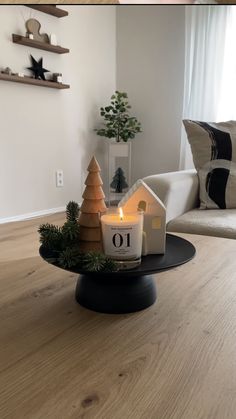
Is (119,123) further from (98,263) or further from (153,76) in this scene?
(98,263)

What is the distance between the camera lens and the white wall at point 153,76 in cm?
300

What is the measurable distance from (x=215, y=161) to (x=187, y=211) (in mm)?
282

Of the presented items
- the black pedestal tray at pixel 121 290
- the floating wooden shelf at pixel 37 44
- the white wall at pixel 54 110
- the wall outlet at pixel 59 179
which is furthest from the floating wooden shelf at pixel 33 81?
the black pedestal tray at pixel 121 290

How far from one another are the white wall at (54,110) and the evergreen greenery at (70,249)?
6.18 ft

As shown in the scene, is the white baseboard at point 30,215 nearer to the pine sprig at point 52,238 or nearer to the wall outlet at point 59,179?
the wall outlet at point 59,179

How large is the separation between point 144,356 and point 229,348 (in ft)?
0.41

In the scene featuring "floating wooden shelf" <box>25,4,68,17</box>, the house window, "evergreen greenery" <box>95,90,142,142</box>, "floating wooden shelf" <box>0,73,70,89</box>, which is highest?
"floating wooden shelf" <box>25,4,68,17</box>

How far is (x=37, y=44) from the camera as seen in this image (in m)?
2.47

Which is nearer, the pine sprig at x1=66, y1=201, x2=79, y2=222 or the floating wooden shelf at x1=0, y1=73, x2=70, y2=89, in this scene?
the pine sprig at x1=66, y1=201, x2=79, y2=222

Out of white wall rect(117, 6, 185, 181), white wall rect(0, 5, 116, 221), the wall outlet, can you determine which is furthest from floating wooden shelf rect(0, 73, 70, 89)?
white wall rect(117, 6, 185, 181)

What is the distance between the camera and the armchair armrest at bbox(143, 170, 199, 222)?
156 cm

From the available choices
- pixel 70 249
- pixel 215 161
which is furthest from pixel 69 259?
pixel 215 161

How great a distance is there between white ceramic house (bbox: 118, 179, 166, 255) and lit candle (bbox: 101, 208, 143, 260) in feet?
0.19

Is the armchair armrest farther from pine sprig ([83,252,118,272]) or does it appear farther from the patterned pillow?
pine sprig ([83,252,118,272])
